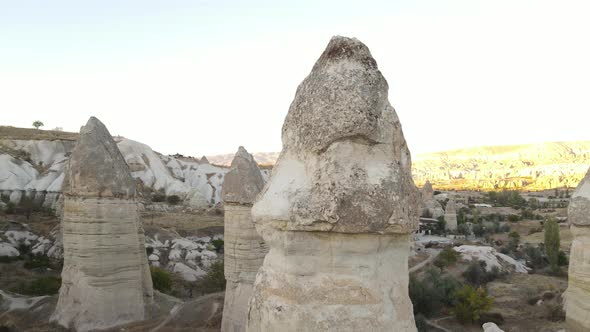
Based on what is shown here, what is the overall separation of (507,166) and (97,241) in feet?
414

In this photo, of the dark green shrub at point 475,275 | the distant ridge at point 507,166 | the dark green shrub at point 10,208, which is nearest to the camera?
the dark green shrub at point 475,275

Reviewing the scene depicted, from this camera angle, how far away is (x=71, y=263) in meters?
8.66

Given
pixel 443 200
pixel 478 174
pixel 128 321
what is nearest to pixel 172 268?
pixel 128 321

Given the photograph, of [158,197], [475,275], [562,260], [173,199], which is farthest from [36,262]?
[173,199]

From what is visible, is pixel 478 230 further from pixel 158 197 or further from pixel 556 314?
pixel 158 197

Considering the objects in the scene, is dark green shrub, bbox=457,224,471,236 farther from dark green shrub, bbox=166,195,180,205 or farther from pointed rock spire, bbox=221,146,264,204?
pointed rock spire, bbox=221,146,264,204

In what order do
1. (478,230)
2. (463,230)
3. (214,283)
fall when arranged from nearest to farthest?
1. (214,283)
2. (463,230)
3. (478,230)

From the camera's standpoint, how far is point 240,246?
830 cm

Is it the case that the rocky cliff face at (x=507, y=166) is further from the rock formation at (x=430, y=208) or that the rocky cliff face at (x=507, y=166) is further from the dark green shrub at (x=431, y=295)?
the dark green shrub at (x=431, y=295)

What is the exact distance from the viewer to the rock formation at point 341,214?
2701 mm

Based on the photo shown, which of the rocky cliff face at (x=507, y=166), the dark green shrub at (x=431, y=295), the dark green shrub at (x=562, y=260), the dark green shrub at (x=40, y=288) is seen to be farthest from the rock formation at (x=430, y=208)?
the rocky cliff face at (x=507, y=166)

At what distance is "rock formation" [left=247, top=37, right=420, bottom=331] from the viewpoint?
270 centimetres

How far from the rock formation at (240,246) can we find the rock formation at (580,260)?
4885 millimetres

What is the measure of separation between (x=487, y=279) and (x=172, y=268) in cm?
1102
